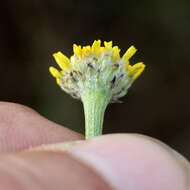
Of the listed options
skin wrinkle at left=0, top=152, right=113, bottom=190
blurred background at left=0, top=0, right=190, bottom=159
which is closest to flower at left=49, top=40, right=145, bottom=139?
skin wrinkle at left=0, top=152, right=113, bottom=190

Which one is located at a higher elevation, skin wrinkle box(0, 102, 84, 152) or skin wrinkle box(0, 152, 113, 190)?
skin wrinkle box(0, 152, 113, 190)

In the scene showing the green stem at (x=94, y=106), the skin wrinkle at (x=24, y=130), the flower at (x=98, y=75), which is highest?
the flower at (x=98, y=75)

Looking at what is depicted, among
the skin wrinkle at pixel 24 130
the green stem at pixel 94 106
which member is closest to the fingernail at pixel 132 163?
the green stem at pixel 94 106

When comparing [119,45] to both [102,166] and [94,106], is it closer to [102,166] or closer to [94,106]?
[94,106]

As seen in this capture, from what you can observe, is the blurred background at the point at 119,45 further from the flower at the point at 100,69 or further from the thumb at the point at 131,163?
the thumb at the point at 131,163

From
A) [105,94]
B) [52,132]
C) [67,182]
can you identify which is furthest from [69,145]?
[52,132]

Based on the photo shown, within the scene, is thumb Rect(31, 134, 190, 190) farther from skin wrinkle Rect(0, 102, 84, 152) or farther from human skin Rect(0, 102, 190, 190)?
skin wrinkle Rect(0, 102, 84, 152)
